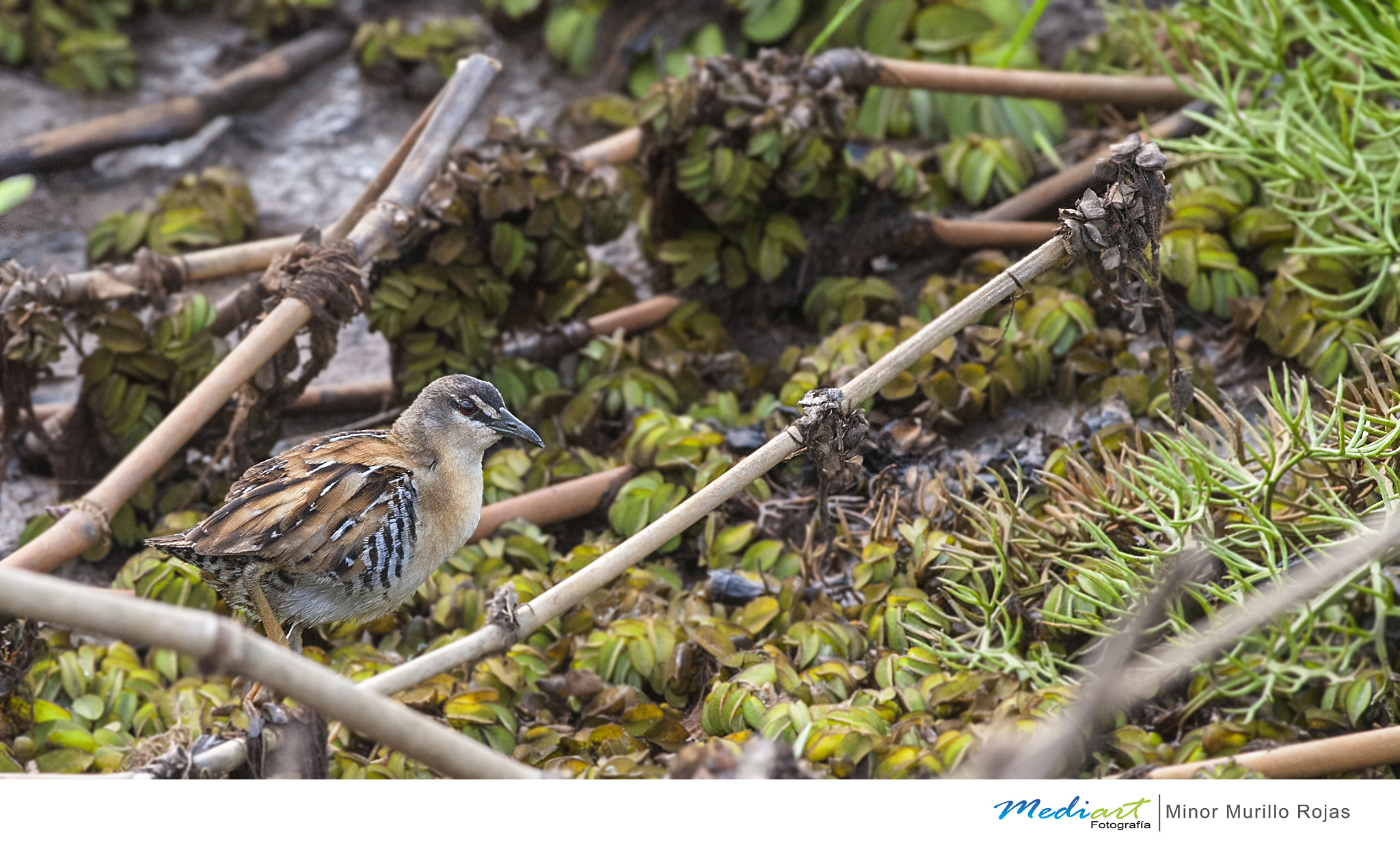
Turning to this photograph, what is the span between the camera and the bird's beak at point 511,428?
2170mm

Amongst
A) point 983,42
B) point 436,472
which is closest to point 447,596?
point 436,472

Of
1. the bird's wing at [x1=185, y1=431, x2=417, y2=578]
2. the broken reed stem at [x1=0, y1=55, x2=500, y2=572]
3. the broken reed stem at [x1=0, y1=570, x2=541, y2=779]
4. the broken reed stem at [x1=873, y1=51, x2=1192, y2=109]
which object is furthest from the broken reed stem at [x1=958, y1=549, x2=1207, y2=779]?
the broken reed stem at [x1=873, y1=51, x2=1192, y2=109]

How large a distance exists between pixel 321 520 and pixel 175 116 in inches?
126

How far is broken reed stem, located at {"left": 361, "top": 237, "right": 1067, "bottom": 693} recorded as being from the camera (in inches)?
78.0

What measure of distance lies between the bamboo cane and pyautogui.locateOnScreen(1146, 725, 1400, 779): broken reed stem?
4048 millimetres

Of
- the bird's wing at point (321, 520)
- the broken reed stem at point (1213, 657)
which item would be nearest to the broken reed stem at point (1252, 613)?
the broken reed stem at point (1213, 657)

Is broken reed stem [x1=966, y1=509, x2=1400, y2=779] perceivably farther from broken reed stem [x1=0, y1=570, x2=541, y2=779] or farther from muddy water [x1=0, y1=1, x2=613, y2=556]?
muddy water [x1=0, y1=1, x2=613, y2=556]

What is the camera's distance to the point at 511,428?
7.18 ft

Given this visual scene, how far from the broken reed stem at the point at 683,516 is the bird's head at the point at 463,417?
0.27m

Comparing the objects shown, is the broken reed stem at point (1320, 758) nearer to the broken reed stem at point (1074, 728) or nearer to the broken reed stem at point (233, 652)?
the broken reed stem at point (1074, 728)

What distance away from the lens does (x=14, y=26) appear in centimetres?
495

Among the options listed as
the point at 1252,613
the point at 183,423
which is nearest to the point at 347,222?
the point at 183,423
